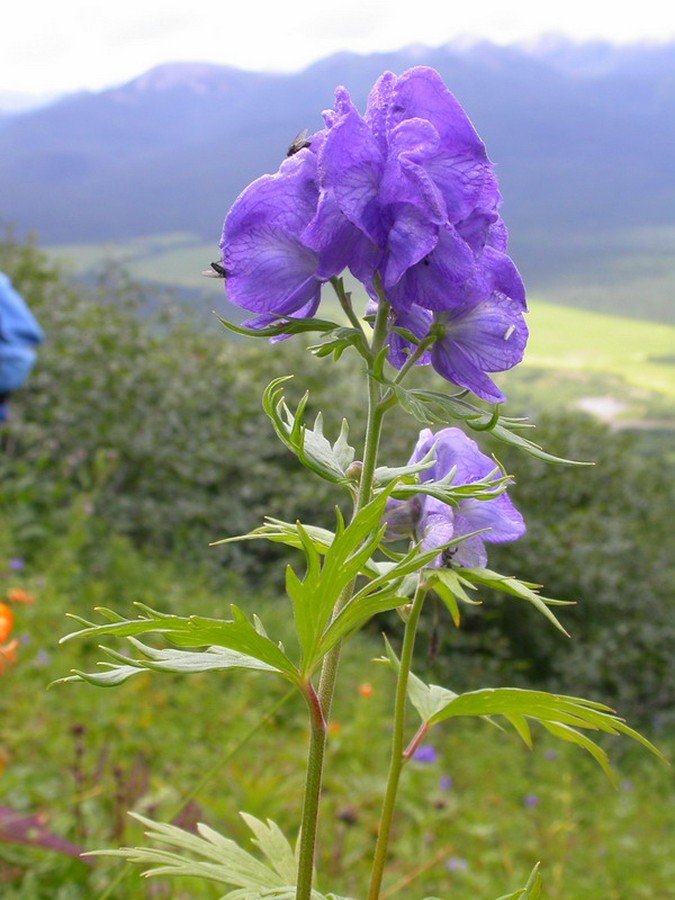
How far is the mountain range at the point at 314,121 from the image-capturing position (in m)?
9.91

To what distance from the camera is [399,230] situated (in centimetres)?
72

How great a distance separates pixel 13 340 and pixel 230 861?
3741 millimetres

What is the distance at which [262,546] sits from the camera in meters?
5.20

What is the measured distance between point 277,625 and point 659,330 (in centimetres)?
658

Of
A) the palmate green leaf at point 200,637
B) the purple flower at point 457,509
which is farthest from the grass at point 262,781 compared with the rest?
the palmate green leaf at point 200,637

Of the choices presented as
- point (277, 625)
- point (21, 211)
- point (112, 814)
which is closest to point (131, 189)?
point (21, 211)

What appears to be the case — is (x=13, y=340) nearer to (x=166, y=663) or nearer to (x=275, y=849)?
(x=275, y=849)

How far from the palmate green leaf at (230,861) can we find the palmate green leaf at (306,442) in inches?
11.4

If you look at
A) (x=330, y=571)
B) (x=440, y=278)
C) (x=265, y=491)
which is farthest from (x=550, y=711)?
(x=265, y=491)

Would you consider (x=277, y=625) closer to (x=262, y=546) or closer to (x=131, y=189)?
(x=262, y=546)

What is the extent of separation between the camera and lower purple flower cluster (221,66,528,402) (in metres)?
0.72

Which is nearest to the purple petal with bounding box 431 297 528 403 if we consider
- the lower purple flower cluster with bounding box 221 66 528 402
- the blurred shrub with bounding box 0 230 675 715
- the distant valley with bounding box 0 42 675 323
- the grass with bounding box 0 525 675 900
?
the lower purple flower cluster with bounding box 221 66 528 402

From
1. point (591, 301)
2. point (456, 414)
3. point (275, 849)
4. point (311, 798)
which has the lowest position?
point (591, 301)

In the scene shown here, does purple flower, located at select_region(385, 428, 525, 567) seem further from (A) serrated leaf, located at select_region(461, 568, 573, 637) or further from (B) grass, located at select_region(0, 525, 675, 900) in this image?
(B) grass, located at select_region(0, 525, 675, 900)
